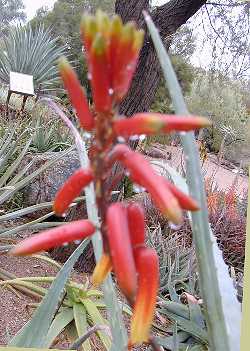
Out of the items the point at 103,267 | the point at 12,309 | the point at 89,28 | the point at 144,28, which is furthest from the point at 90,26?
the point at 12,309

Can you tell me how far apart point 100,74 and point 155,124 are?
0.03 metres

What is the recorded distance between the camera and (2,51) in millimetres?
1478

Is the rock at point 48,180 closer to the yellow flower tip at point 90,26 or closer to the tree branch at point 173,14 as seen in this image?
the tree branch at point 173,14

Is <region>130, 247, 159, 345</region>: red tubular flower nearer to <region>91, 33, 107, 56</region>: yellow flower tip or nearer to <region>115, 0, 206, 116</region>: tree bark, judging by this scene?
<region>91, 33, 107, 56</region>: yellow flower tip

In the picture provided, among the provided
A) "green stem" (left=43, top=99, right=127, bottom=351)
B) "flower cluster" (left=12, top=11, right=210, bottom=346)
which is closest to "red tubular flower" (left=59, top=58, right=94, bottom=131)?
"flower cluster" (left=12, top=11, right=210, bottom=346)

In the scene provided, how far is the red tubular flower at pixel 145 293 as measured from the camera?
0.24 m

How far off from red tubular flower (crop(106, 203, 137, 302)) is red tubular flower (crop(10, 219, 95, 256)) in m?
0.02

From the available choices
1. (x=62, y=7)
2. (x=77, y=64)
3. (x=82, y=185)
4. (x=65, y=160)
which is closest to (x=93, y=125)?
(x=82, y=185)

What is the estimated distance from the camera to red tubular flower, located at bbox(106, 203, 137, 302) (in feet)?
0.74

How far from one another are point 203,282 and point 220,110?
3.66 feet

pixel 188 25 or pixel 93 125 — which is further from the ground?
pixel 188 25

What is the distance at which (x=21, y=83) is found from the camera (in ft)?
4.58

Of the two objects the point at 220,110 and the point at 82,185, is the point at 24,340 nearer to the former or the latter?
the point at 82,185

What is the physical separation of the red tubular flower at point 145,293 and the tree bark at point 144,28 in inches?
45.7
